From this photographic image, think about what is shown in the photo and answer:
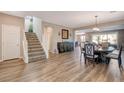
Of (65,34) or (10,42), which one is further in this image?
(65,34)

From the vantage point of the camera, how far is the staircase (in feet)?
18.6

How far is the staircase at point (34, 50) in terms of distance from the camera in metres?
5.68

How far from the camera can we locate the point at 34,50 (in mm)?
6148

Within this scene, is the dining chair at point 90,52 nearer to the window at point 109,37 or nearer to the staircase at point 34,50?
the staircase at point 34,50

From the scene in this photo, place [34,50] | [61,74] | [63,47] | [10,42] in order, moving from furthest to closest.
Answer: [63,47]
[34,50]
[10,42]
[61,74]

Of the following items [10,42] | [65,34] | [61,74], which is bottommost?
[61,74]

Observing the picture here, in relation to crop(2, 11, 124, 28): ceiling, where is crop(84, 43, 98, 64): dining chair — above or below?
below

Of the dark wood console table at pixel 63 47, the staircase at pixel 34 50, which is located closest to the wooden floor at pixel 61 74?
the staircase at pixel 34 50

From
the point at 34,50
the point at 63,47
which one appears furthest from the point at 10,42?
the point at 63,47

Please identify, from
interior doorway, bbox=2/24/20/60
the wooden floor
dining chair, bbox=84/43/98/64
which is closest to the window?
dining chair, bbox=84/43/98/64

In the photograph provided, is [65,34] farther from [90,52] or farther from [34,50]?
[90,52]

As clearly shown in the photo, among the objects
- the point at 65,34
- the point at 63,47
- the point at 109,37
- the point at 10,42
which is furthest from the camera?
the point at 109,37

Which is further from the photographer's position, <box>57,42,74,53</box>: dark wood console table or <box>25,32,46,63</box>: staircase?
<box>57,42,74,53</box>: dark wood console table

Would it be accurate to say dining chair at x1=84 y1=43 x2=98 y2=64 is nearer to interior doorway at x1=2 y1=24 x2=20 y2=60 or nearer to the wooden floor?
the wooden floor
